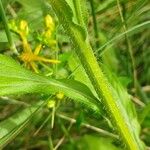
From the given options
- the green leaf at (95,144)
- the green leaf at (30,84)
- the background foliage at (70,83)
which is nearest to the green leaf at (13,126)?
the background foliage at (70,83)

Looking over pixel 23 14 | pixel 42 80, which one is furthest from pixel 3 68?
pixel 23 14

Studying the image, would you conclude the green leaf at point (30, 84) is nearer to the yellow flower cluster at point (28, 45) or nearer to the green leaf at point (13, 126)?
the green leaf at point (13, 126)

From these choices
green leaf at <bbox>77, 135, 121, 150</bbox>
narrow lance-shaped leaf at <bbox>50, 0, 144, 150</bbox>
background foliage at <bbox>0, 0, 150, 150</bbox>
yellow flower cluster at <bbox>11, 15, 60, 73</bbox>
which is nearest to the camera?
narrow lance-shaped leaf at <bbox>50, 0, 144, 150</bbox>

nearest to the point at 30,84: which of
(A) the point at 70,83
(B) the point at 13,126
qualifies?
(A) the point at 70,83

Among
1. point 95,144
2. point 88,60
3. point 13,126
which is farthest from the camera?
point 95,144

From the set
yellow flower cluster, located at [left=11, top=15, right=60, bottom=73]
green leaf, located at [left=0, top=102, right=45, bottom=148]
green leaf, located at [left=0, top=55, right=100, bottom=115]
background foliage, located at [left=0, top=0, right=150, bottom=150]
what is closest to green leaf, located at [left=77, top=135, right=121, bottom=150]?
background foliage, located at [left=0, top=0, right=150, bottom=150]

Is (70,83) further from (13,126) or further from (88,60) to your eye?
(13,126)

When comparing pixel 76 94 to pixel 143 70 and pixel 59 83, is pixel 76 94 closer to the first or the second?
pixel 59 83

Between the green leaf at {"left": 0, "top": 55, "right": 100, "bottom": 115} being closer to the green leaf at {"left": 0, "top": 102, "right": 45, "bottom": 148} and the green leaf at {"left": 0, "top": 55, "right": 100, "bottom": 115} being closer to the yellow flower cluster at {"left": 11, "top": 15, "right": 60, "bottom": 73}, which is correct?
the green leaf at {"left": 0, "top": 102, "right": 45, "bottom": 148}
